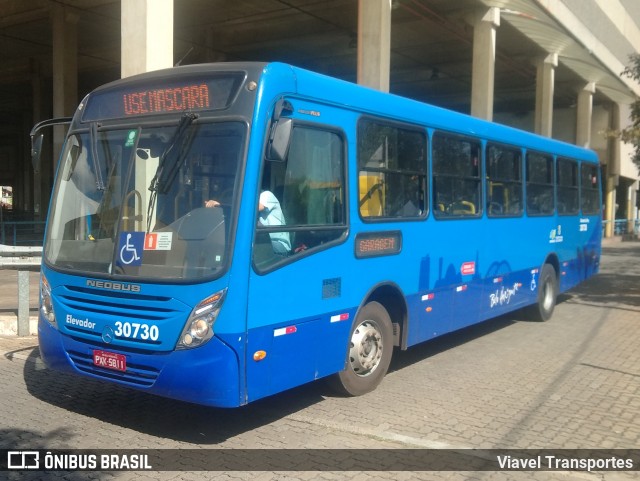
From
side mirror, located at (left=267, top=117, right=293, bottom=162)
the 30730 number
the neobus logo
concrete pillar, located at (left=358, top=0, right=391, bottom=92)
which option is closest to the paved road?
the 30730 number

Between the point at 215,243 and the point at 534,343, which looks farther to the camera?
the point at 534,343

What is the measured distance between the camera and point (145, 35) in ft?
33.9

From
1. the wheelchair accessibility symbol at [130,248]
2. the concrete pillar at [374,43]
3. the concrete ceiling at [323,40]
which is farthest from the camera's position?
the concrete ceiling at [323,40]

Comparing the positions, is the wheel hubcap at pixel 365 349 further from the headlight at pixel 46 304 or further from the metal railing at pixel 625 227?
the metal railing at pixel 625 227

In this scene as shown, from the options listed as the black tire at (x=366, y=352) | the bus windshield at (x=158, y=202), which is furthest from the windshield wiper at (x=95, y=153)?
the black tire at (x=366, y=352)

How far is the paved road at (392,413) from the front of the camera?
5.16 meters

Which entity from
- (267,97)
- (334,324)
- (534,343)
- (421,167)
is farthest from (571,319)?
(267,97)

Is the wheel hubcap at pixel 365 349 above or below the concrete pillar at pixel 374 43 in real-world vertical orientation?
below

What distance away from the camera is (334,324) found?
5.86m

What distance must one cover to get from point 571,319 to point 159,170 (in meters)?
8.89

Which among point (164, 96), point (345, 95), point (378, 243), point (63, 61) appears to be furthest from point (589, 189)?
point (63, 61)

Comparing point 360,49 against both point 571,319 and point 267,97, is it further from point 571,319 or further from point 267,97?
point 267,97

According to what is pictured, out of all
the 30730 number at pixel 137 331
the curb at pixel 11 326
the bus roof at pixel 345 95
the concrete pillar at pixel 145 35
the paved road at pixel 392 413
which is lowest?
the paved road at pixel 392 413

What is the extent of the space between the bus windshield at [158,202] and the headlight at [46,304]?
222 millimetres
